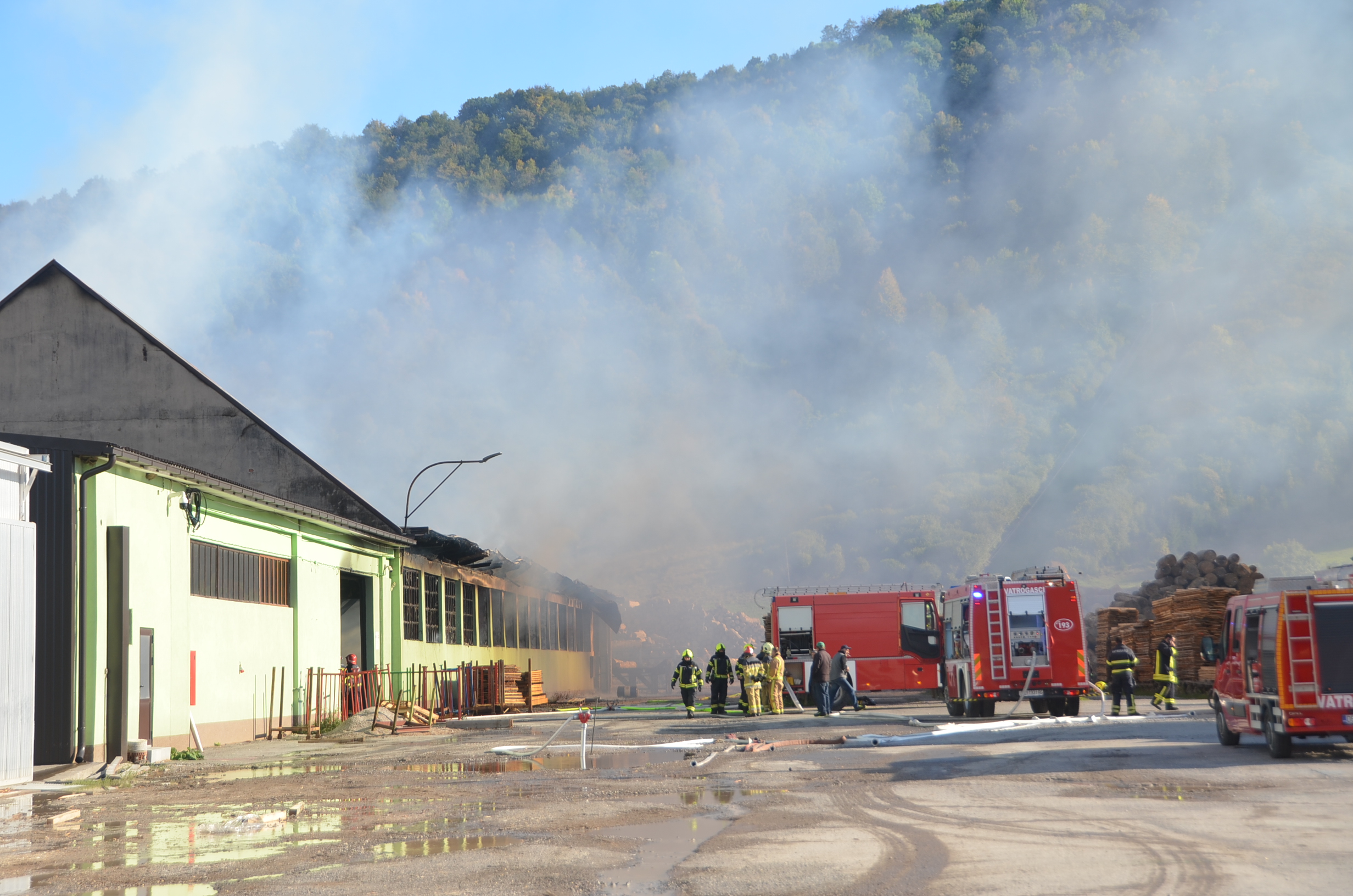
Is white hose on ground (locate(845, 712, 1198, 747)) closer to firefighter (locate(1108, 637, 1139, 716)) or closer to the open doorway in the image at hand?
firefighter (locate(1108, 637, 1139, 716))

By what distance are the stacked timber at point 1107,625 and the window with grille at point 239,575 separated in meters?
19.0

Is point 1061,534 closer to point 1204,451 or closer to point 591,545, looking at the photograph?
point 1204,451

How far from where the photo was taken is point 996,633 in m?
21.3

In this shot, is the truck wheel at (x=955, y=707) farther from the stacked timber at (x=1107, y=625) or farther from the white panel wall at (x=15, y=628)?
the white panel wall at (x=15, y=628)

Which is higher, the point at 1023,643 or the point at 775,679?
the point at 1023,643

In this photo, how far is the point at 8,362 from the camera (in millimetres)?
26984

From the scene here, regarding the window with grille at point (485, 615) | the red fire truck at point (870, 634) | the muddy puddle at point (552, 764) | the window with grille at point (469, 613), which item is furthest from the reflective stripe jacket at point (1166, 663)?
the window with grille at point (485, 615)

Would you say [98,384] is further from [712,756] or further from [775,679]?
[712,756]

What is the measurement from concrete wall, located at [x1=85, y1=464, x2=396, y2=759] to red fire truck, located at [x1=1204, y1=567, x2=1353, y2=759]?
14.1m

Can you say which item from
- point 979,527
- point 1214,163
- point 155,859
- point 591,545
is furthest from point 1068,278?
point 155,859

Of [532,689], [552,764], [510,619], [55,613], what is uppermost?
[55,613]

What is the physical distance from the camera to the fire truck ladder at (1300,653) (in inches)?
474

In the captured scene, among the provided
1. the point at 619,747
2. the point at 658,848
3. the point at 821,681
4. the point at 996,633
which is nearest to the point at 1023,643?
the point at 996,633

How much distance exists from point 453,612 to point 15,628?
796 inches
